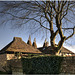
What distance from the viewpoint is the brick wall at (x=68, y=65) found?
1182 centimetres

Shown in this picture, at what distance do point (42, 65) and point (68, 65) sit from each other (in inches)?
92.6

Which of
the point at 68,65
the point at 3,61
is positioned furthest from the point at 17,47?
the point at 68,65

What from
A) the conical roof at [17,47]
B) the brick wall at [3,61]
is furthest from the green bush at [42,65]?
the conical roof at [17,47]

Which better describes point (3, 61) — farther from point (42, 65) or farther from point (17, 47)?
point (42, 65)

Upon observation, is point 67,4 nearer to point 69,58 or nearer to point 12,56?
point 69,58

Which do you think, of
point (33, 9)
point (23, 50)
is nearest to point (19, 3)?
point (33, 9)

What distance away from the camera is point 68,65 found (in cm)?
1201

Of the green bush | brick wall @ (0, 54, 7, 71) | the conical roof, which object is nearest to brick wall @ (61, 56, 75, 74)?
the green bush

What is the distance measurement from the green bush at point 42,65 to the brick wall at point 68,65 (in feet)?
1.15

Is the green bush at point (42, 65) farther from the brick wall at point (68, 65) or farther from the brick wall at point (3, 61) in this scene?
the brick wall at point (3, 61)

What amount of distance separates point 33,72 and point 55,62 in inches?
97.7

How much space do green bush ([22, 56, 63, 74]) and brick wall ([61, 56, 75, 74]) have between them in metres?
0.35

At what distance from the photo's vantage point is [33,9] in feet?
48.5

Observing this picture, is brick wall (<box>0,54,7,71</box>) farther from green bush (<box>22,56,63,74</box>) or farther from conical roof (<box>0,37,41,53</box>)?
green bush (<box>22,56,63,74</box>)
